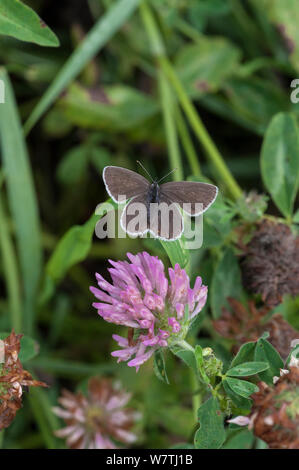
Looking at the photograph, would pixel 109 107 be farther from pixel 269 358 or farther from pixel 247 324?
pixel 269 358

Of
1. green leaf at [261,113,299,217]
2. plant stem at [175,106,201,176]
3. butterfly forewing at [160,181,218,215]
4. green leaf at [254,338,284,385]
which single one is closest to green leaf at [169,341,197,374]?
green leaf at [254,338,284,385]

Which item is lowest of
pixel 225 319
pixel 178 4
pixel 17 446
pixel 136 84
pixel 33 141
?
pixel 17 446

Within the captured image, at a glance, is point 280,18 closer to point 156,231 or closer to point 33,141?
point 33,141

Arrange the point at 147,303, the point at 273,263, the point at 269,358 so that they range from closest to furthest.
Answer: the point at 147,303, the point at 269,358, the point at 273,263

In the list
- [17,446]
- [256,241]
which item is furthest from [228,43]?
[17,446]

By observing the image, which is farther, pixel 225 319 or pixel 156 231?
pixel 225 319

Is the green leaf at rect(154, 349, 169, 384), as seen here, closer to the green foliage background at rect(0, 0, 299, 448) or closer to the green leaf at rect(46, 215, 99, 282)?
the green leaf at rect(46, 215, 99, 282)

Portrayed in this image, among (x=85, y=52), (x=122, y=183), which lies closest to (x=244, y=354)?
(x=122, y=183)
